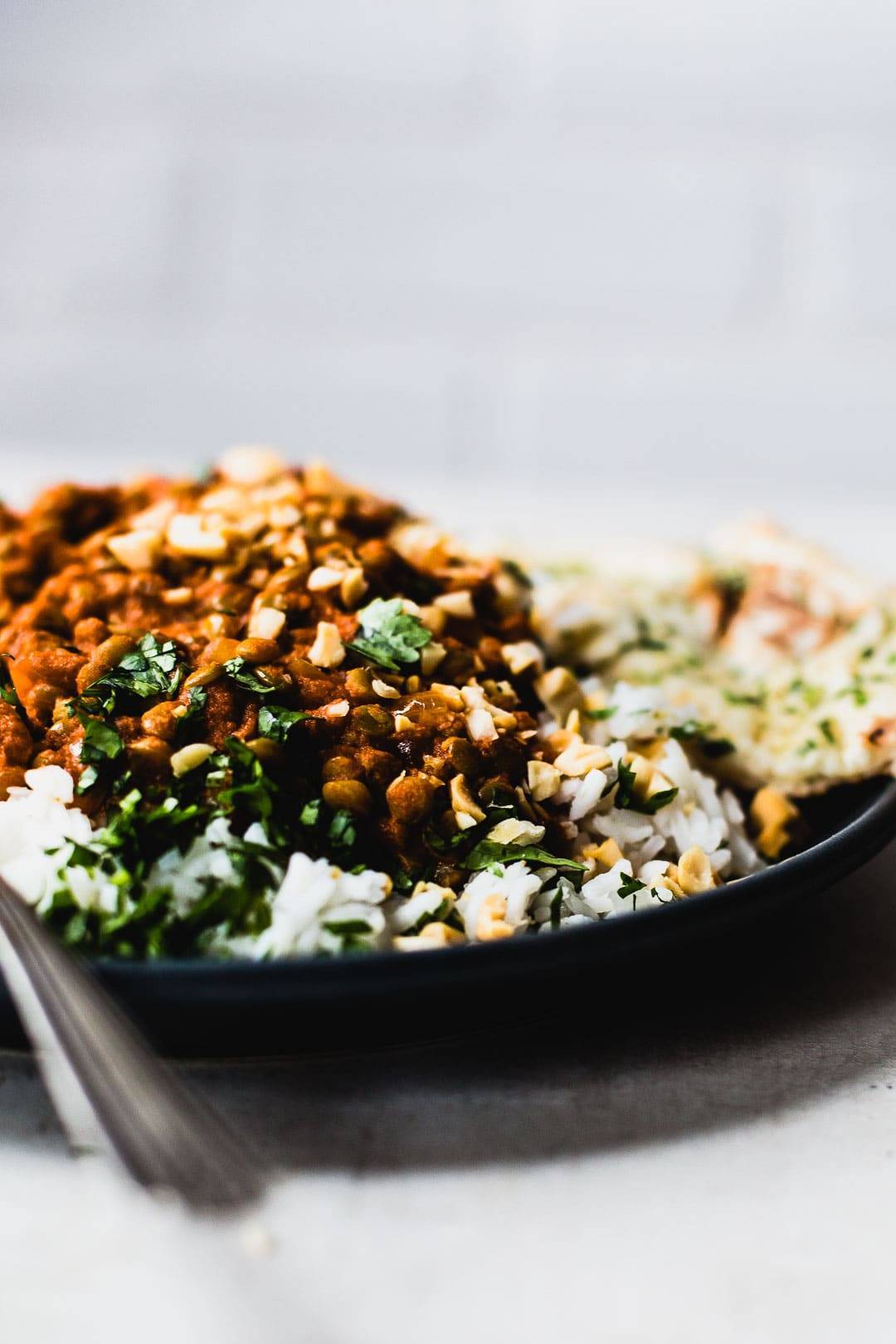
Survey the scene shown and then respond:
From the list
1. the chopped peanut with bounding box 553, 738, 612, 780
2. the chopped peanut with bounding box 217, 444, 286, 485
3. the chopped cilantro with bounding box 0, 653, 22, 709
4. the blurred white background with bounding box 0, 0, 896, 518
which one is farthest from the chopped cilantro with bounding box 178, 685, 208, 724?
the blurred white background with bounding box 0, 0, 896, 518

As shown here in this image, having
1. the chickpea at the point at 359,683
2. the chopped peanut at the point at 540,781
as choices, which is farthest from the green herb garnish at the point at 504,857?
the chickpea at the point at 359,683

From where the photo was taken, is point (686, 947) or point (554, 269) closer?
point (686, 947)

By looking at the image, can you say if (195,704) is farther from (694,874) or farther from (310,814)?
(694,874)

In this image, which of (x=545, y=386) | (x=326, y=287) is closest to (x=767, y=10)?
(x=545, y=386)

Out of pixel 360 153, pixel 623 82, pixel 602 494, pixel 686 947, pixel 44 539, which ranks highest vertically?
pixel 623 82

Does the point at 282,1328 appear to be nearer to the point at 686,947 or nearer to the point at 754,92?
the point at 686,947

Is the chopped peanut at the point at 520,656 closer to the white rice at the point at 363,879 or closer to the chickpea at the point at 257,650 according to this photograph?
the white rice at the point at 363,879

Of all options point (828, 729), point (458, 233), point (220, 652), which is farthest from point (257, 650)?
point (458, 233)
